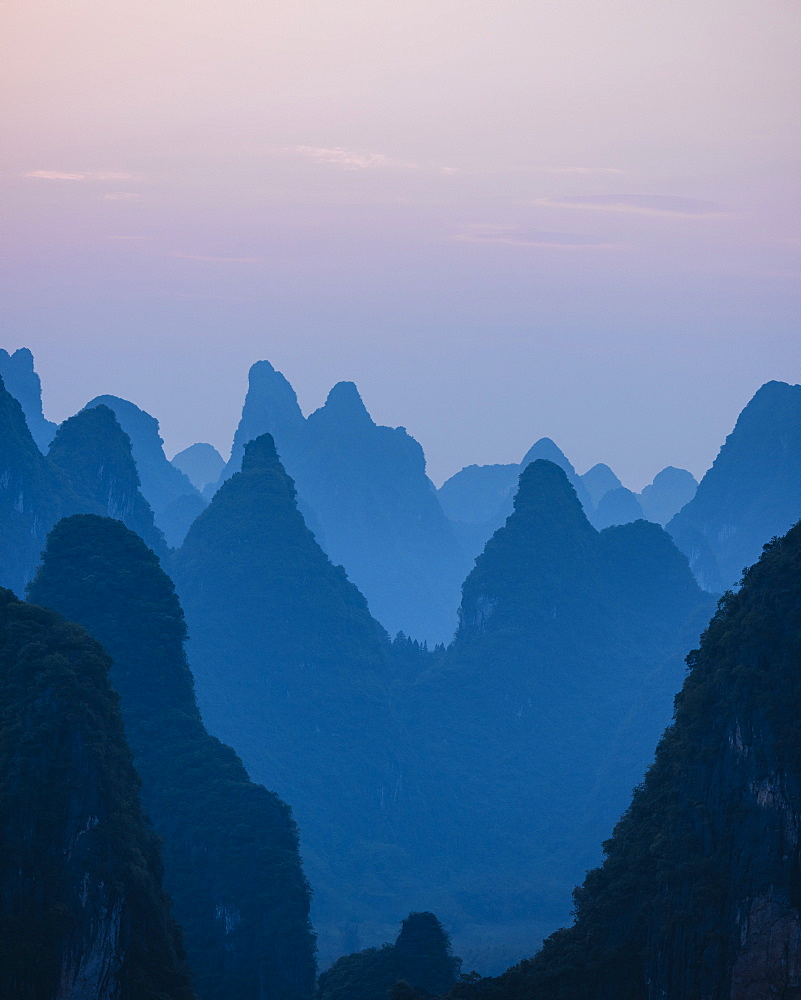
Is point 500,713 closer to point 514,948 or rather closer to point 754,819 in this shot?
point 514,948

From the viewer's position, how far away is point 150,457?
159125mm

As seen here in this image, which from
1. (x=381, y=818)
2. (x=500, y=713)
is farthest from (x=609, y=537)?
(x=381, y=818)

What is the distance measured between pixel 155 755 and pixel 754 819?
24.2 metres

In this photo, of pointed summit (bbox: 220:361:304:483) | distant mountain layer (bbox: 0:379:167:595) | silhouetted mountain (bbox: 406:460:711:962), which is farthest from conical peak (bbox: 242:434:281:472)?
pointed summit (bbox: 220:361:304:483)

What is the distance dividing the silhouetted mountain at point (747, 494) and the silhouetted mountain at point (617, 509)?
2847cm

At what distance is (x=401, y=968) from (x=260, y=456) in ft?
175

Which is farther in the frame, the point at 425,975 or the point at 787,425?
the point at 787,425

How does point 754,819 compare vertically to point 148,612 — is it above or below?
below

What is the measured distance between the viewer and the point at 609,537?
107125mm

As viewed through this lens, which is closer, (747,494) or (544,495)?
(544,495)

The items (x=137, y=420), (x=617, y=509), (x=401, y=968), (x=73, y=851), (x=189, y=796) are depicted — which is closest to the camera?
(x=73, y=851)

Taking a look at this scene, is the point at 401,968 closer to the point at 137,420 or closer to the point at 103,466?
the point at 103,466

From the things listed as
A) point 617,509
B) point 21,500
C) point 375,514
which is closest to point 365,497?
point 375,514

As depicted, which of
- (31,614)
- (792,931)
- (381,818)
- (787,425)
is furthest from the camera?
(787,425)
